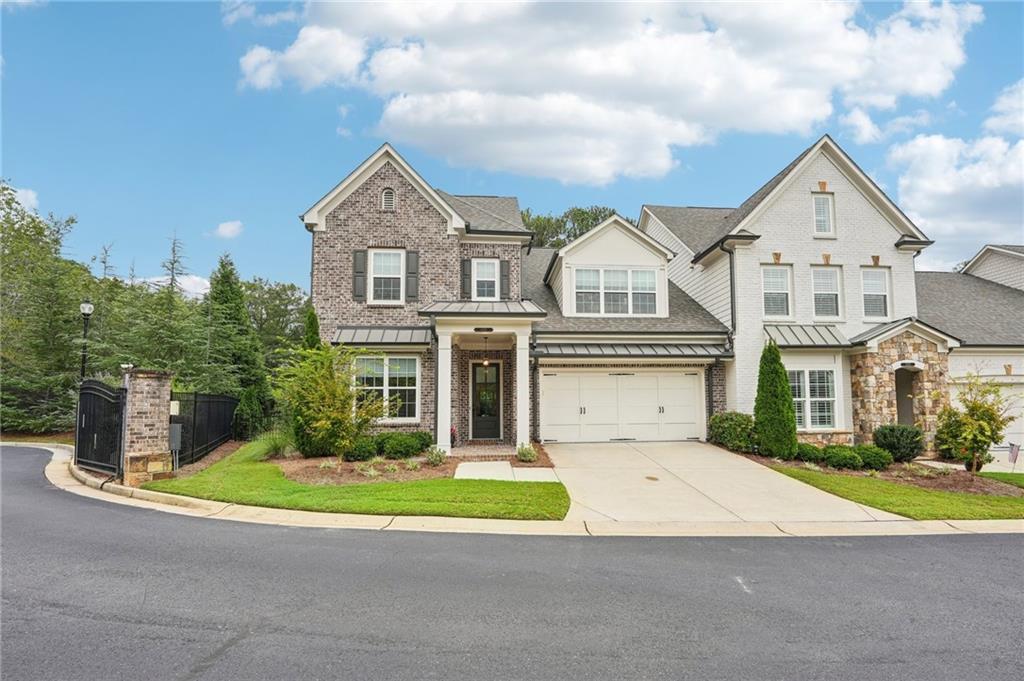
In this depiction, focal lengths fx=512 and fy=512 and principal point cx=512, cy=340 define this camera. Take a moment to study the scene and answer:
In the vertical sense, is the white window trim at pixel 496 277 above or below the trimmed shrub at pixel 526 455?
above

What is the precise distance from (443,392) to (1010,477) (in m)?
14.3

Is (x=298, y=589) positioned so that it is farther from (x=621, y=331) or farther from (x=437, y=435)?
(x=621, y=331)

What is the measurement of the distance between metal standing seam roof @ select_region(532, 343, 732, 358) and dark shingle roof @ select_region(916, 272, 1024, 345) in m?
7.91

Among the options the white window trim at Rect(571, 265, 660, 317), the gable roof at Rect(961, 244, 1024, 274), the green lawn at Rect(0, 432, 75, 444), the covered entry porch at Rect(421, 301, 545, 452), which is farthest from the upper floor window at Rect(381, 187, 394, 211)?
the gable roof at Rect(961, 244, 1024, 274)

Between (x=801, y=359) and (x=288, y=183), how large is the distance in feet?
66.1

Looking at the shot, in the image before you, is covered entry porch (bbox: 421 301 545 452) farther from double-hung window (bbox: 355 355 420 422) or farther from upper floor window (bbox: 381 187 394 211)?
upper floor window (bbox: 381 187 394 211)

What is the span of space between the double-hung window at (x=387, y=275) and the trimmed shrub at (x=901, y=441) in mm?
14773

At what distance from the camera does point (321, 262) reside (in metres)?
15.9

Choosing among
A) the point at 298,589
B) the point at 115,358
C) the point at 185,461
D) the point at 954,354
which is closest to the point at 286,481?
the point at 185,461

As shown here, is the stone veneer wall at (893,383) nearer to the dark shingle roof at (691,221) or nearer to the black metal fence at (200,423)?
the dark shingle roof at (691,221)

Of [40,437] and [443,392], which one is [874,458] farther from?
[40,437]

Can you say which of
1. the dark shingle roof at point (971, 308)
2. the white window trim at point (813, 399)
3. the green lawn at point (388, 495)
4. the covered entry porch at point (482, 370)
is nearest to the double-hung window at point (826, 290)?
the white window trim at point (813, 399)

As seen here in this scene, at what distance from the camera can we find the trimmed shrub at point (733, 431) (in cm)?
1492

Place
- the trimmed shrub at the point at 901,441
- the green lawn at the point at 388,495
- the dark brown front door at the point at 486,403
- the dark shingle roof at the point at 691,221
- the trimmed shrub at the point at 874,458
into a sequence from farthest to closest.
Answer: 1. the dark shingle roof at the point at 691,221
2. the dark brown front door at the point at 486,403
3. the trimmed shrub at the point at 901,441
4. the trimmed shrub at the point at 874,458
5. the green lawn at the point at 388,495
